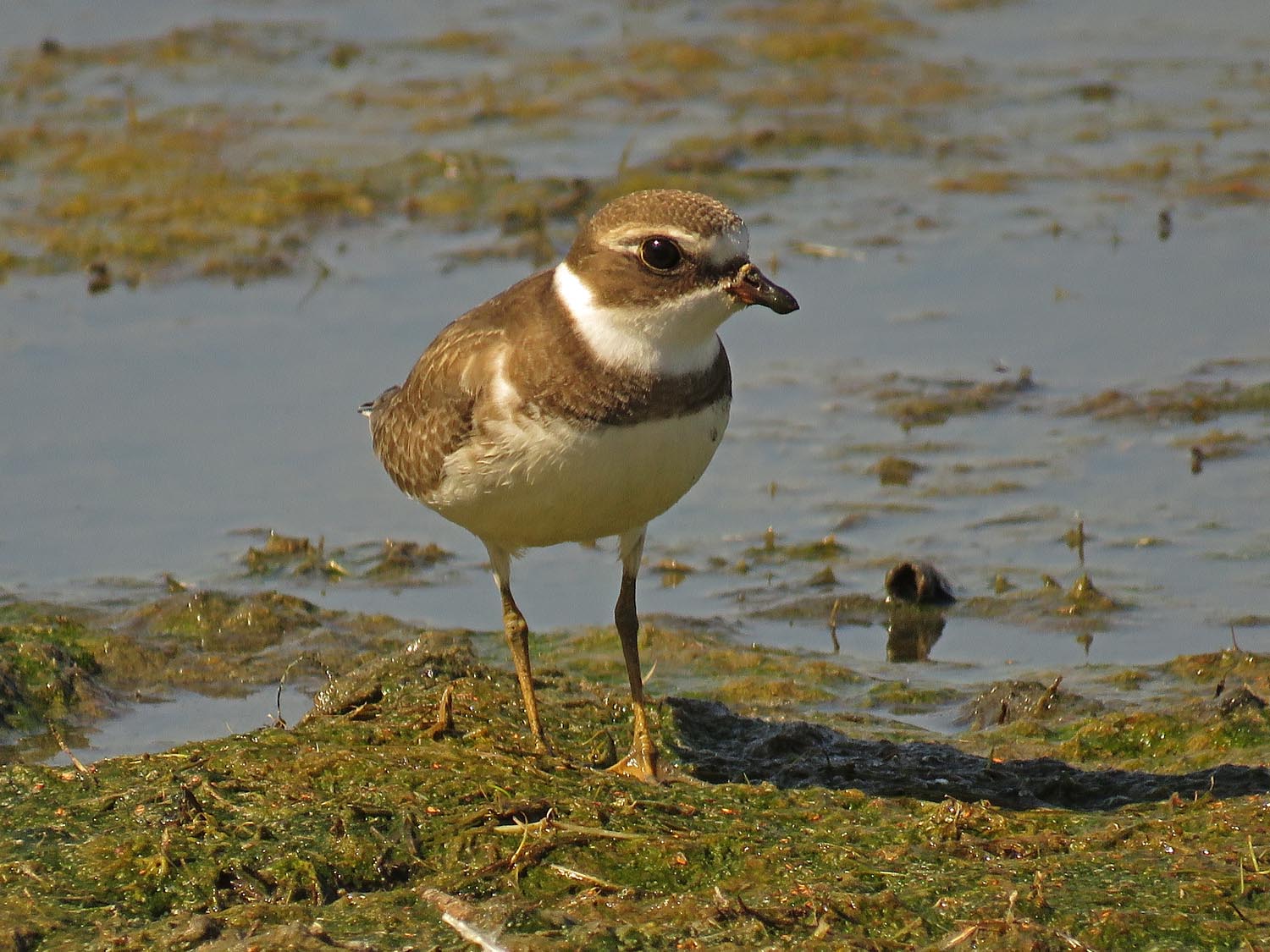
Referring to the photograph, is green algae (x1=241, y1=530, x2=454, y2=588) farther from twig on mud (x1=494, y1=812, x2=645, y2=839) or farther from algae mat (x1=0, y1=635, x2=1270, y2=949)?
twig on mud (x1=494, y1=812, x2=645, y2=839)

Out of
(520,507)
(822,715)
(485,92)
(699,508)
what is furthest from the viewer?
(485,92)

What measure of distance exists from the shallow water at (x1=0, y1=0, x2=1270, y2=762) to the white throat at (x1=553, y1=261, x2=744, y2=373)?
254 centimetres

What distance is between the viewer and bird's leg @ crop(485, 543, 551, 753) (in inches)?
240

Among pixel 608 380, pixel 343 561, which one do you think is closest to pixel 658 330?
pixel 608 380

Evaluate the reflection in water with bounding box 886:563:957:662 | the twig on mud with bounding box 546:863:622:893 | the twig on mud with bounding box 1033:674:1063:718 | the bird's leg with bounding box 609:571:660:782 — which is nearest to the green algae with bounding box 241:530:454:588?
the reflection in water with bounding box 886:563:957:662

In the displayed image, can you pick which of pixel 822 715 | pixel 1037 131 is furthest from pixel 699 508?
pixel 1037 131

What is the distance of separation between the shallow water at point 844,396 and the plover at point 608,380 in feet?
7.87

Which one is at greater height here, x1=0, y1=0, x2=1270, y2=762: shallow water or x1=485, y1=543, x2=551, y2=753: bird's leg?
x1=485, y1=543, x2=551, y2=753: bird's leg

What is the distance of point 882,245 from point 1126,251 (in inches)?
57.4

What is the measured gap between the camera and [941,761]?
625 centimetres

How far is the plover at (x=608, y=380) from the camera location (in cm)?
548

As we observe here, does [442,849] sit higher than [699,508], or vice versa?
[442,849]

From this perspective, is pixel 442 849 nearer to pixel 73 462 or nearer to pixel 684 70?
pixel 73 462

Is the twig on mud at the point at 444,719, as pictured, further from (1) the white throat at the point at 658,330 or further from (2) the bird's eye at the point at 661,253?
(2) the bird's eye at the point at 661,253
